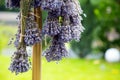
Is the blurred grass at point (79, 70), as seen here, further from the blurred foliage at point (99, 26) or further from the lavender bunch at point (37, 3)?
the lavender bunch at point (37, 3)

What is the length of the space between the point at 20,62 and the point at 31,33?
0.19m

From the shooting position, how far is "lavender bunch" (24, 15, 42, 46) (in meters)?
2.42

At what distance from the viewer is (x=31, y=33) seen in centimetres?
243

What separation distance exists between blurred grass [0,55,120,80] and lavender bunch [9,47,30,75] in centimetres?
483

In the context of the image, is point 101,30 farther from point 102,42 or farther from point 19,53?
point 19,53

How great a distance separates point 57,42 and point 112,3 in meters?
6.63

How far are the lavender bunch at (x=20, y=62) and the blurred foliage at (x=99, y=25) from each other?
21.3 ft

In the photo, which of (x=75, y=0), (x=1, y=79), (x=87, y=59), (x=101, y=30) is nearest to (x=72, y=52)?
(x=87, y=59)

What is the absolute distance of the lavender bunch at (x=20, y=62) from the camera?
8.05 ft

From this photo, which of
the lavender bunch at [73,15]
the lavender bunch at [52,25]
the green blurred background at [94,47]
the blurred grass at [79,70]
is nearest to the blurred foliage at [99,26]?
the green blurred background at [94,47]

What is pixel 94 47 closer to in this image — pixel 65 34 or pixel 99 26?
pixel 99 26

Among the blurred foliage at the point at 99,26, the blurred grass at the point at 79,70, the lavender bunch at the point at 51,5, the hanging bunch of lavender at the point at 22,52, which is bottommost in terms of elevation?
the blurred grass at the point at 79,70

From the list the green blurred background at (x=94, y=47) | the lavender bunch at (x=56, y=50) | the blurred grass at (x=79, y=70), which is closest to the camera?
the lavender bunch at (x=56, y=50)

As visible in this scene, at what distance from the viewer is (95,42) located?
31.1 ft
